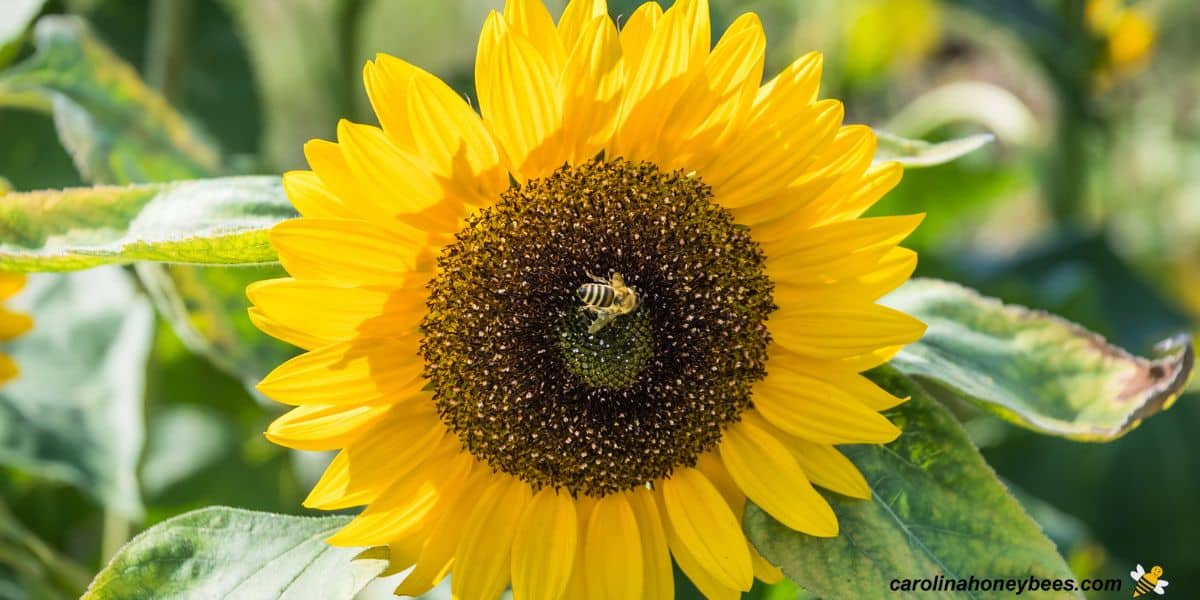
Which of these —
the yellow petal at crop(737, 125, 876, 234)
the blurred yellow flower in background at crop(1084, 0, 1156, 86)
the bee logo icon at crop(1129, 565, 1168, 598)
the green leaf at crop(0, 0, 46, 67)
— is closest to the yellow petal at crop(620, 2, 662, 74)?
the yellow petal at crop(737, 125, 876, 234)

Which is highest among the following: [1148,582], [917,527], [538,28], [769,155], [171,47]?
[171,47]

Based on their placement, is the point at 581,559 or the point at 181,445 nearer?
the point at 581,559

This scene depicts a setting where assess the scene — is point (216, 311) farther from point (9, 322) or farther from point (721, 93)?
point (721, 93)

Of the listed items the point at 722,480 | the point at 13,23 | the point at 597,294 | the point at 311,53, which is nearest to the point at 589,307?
the point at 597,294

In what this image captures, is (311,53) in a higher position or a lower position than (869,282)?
higher

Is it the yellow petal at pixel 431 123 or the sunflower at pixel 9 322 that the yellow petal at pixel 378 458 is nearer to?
the yellow petal at pixel 431 123

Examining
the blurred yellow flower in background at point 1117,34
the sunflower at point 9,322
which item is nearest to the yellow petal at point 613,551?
the sunflower at point 9,322
